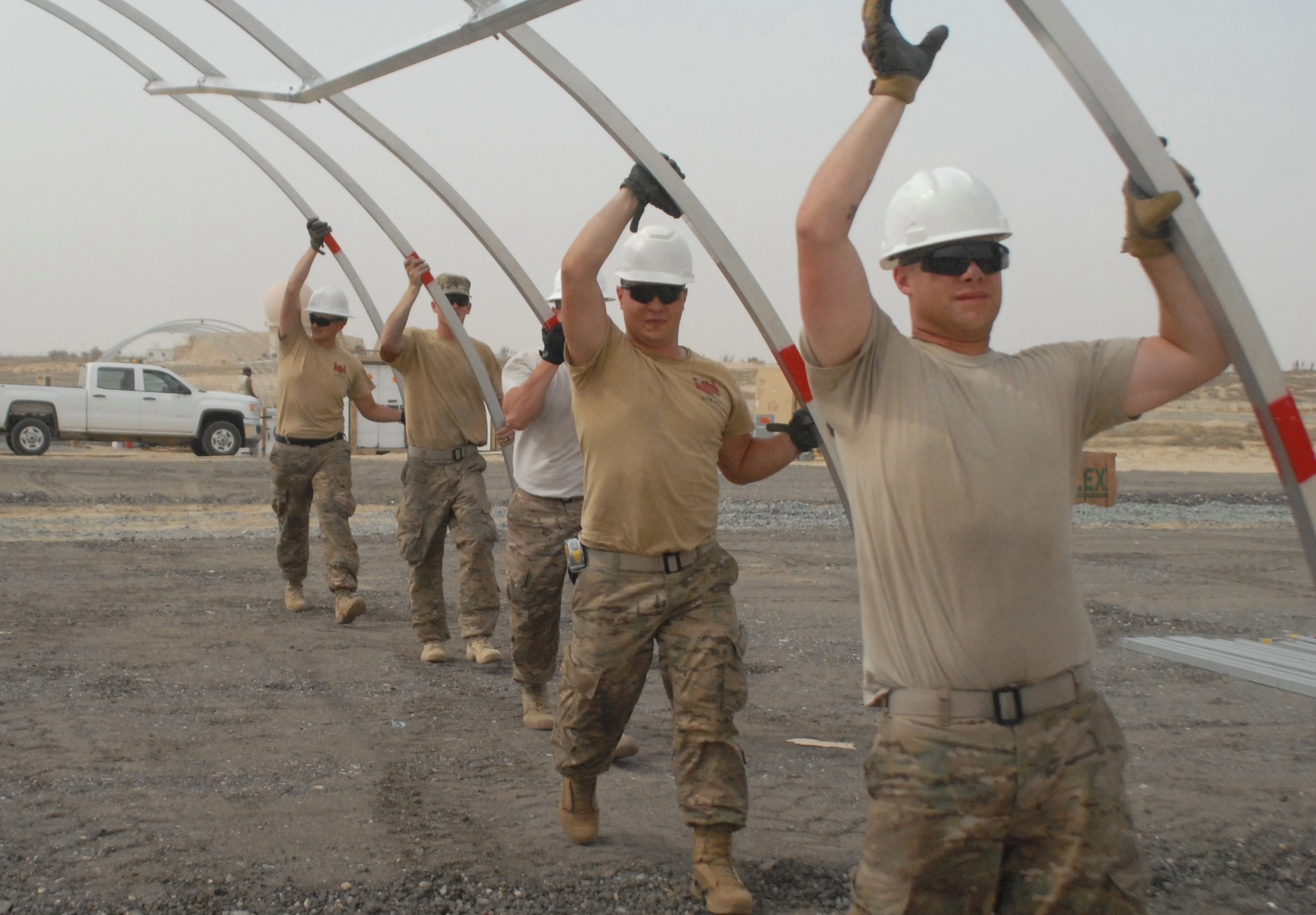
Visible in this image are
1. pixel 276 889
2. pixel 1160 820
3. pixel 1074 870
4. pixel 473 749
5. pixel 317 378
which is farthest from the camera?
pixel 317 378

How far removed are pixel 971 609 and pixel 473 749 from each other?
3.68 m

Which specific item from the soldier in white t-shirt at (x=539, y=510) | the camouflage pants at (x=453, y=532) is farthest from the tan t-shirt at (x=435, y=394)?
the soldier in white t-shirt at (x=539, y=510)

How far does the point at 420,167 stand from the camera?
21.3 feet

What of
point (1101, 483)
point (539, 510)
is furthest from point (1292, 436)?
point (1101, 483)

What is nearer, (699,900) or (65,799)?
(699,900)

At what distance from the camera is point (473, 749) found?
5.81 meters

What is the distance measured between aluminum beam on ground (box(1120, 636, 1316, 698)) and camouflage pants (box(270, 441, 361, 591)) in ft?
16.8

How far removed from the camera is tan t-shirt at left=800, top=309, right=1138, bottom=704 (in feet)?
8.41

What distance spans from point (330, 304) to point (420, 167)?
2.91 m

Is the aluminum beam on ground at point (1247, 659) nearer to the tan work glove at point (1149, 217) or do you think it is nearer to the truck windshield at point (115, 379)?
the tan work glove at point (1149, 217)

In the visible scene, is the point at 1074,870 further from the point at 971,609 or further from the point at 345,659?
the point at 345,659

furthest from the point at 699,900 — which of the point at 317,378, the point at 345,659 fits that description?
the point at 317,378

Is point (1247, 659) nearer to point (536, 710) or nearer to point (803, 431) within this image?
point (803, 431)

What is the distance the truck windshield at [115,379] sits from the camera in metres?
26.0
